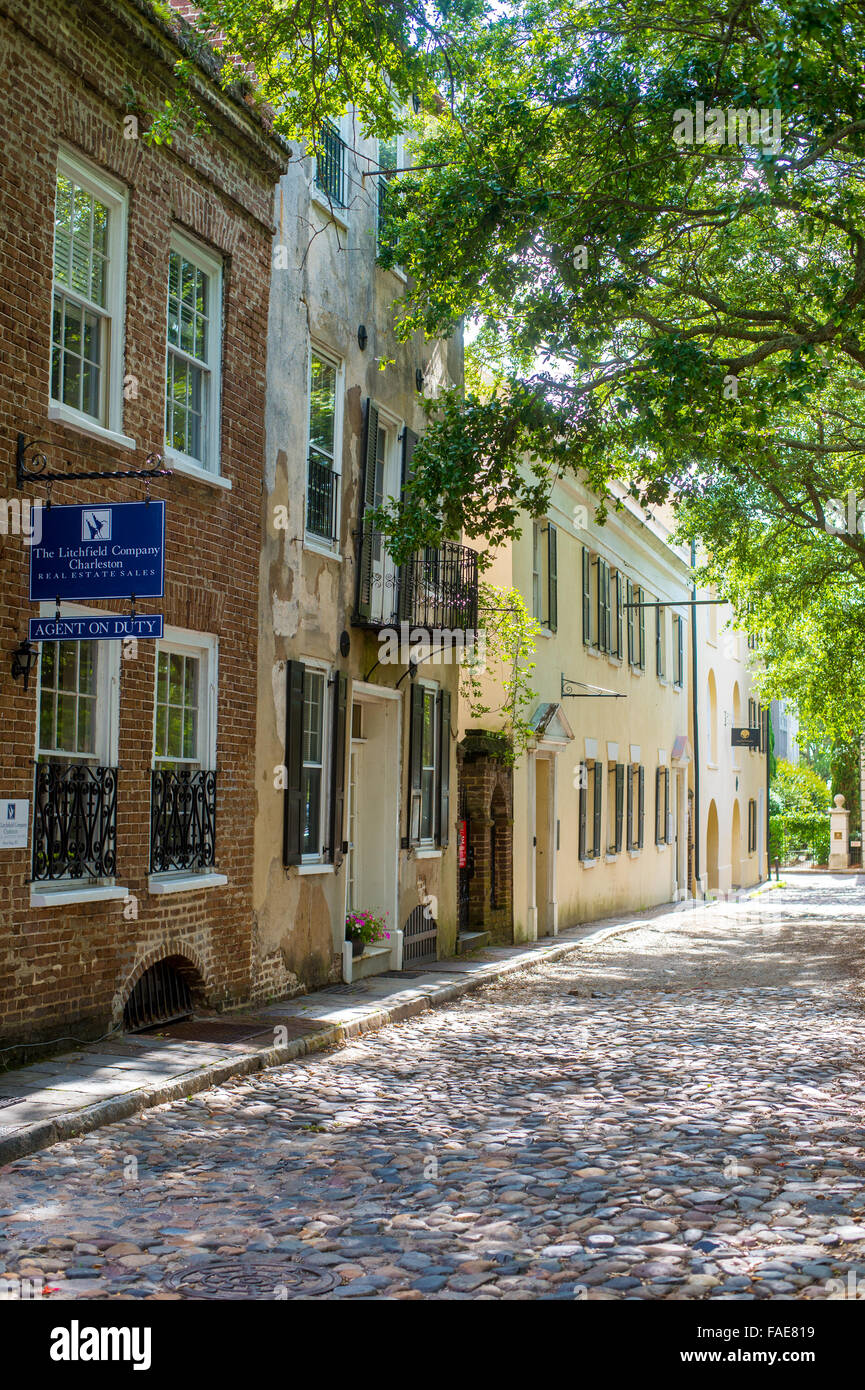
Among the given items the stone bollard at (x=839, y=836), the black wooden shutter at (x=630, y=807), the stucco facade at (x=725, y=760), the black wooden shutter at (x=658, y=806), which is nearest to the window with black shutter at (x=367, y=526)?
the black wooden shutter at (x=630, y=807)

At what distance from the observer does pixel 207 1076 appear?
8.36 m

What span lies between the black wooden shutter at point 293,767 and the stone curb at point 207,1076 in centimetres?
166

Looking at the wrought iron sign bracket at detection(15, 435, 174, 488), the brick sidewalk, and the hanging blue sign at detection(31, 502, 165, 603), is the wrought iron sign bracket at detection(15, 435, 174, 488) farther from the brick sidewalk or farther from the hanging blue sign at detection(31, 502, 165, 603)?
the brick sidewalk

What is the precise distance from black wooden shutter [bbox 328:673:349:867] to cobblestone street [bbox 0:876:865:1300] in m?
2.29

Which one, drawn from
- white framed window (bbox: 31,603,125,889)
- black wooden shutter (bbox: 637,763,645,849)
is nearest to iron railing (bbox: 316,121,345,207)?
white framed window (bbox: 31,603,125,889)

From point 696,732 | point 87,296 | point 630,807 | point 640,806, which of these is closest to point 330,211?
point 87,296

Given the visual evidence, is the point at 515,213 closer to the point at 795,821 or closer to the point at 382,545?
the point at 382,545

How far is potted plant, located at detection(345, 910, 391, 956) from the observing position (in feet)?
45.0

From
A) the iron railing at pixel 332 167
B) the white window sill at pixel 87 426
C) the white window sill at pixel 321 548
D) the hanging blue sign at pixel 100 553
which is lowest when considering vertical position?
the hanging blue sign at pixel 100 553

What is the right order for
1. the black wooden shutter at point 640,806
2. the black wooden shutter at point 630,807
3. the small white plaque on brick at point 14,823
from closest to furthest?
the small white plaque on brick at point 14,823 < the black wooden shutter at point 630,807 < the black wooden shutter at point 640,806

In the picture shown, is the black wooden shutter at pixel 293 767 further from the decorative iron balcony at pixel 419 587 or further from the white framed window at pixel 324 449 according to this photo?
the decorative iron balcony at pixel 419 587

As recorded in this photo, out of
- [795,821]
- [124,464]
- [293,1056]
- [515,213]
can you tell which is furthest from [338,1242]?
[795,821]

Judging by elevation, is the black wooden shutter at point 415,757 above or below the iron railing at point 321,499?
below

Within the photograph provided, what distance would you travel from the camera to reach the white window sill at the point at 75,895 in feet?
27.2
